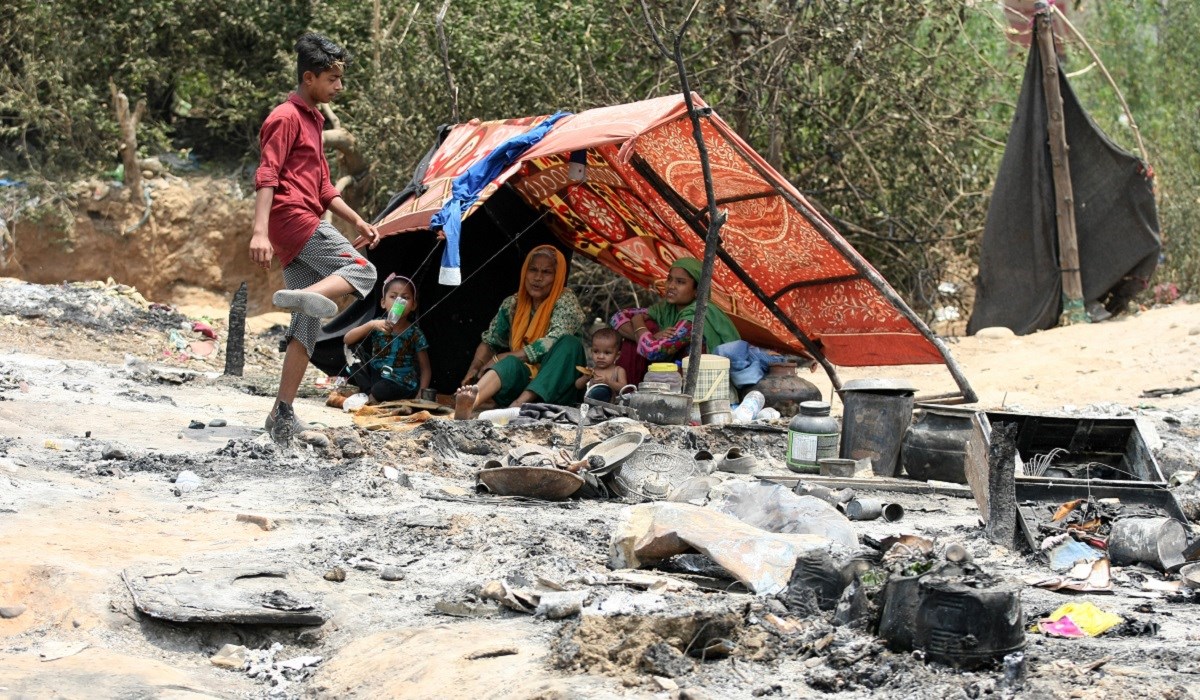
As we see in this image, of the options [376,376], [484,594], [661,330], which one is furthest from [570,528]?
[376,376]

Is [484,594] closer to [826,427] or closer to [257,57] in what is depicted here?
[826,427]

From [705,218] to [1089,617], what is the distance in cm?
464

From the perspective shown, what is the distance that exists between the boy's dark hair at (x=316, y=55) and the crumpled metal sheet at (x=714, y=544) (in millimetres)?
2640

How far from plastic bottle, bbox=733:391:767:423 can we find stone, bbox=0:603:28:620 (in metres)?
4.16

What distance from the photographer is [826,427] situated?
18.5ft

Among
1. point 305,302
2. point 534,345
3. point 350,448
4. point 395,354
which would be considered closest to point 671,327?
point 534,345

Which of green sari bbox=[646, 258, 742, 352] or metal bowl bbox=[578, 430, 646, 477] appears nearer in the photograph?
metal bowl bbox=[578, 430, 646, 477]

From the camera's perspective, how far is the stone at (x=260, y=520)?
162 inches

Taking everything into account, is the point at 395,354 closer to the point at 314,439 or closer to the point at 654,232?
the point at 654,232

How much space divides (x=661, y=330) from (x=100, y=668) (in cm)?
479

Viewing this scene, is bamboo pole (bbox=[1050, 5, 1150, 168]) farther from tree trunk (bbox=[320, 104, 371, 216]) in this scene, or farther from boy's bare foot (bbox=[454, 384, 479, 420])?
tree trunk (bbox=[320, 104, 371, 216])

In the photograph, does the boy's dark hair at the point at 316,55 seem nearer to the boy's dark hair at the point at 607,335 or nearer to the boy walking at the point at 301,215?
the boy walking at the point at 301,215

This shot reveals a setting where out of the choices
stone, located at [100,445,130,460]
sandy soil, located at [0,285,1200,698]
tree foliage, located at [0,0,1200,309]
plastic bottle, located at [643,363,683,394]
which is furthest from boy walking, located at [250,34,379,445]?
tree foliage, located at [0,0,1200,309]

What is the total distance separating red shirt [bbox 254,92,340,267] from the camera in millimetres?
5465
